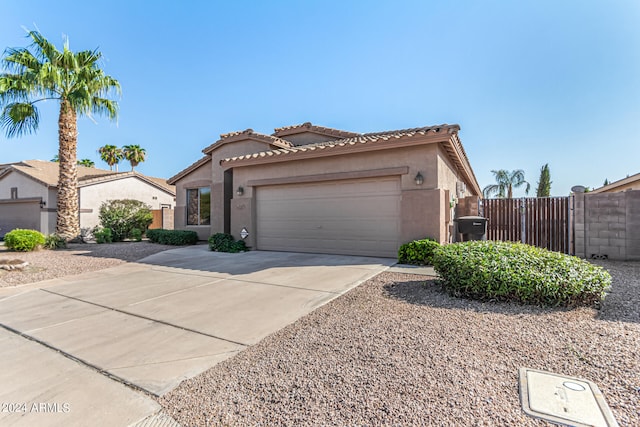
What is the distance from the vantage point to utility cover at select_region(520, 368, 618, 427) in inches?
81.9

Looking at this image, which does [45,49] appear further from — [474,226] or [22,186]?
[474,226]

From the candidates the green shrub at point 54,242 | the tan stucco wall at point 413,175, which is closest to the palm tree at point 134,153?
the green shrub at point 54,242

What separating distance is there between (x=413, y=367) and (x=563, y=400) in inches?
43.2

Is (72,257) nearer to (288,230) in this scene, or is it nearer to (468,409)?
(288,230)

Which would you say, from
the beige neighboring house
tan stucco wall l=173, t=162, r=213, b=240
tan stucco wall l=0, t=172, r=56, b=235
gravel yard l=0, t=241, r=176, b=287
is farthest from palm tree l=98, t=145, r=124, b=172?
gravel yard l=0, t=241, r=176, b=287

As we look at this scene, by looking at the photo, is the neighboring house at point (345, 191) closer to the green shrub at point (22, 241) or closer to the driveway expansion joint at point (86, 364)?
the green shrub at point (22, 241)

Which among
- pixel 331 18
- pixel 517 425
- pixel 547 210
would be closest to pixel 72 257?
pixel 331 18

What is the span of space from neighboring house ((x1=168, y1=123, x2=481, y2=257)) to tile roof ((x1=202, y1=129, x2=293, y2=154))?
43 millimetres

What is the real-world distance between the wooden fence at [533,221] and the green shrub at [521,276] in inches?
233

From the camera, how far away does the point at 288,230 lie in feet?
35.4

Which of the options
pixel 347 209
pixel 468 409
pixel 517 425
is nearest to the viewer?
pixel 517 425

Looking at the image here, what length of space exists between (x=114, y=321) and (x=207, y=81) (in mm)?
13297

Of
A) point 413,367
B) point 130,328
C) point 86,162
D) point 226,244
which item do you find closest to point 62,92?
point 226,244

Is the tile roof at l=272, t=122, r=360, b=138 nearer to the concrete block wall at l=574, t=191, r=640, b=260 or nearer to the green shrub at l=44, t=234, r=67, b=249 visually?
the concrete block wall at l=574, t=191, r=640, b=260
